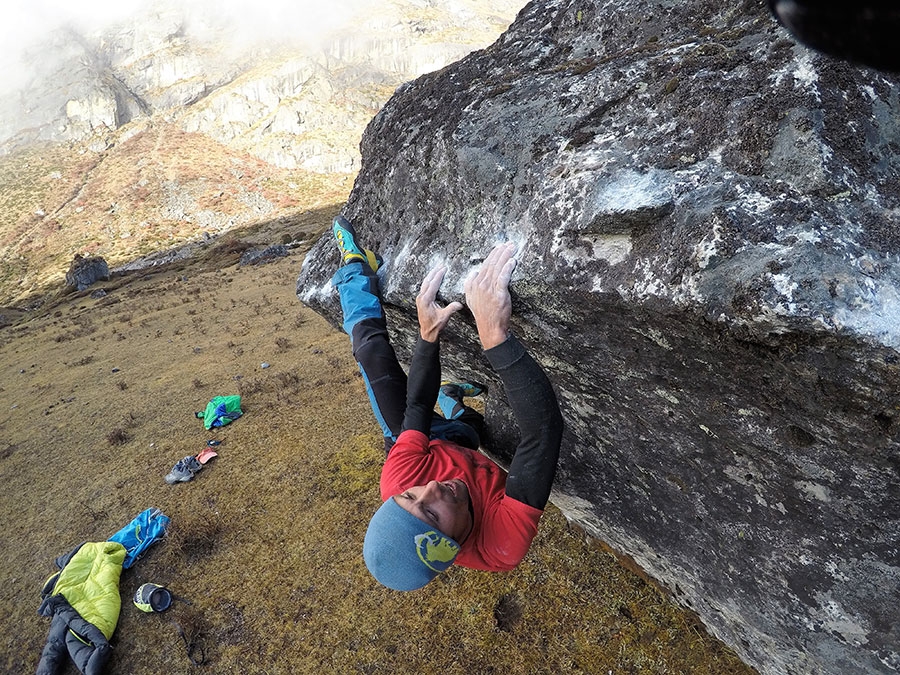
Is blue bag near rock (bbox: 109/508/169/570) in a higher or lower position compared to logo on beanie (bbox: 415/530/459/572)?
lower

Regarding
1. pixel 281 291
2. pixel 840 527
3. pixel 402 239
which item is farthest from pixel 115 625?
pixel 281 291

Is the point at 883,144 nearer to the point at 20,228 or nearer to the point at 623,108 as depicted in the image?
the point at 623,108

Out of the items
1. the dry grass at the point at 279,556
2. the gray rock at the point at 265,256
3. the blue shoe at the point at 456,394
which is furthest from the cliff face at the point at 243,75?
the blue shoe at the point at 456,394

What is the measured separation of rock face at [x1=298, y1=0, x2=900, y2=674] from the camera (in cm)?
165

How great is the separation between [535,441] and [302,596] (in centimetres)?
348

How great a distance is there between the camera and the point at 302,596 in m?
4.70

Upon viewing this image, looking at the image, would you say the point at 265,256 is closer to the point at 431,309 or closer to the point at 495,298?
the point at 431,309

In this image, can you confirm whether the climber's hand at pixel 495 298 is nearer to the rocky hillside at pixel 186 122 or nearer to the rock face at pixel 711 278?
the rock face at pixel 711 278

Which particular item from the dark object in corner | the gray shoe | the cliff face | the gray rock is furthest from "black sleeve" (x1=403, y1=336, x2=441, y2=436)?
the cliff face

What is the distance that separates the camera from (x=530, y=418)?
2488 millimetres

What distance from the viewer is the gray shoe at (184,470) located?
6.77 metres

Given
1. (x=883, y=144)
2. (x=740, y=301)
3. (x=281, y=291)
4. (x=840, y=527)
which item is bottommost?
(x=281, y=291)

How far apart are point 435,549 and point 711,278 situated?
5.94ft

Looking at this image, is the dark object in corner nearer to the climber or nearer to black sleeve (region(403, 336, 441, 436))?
the climber
